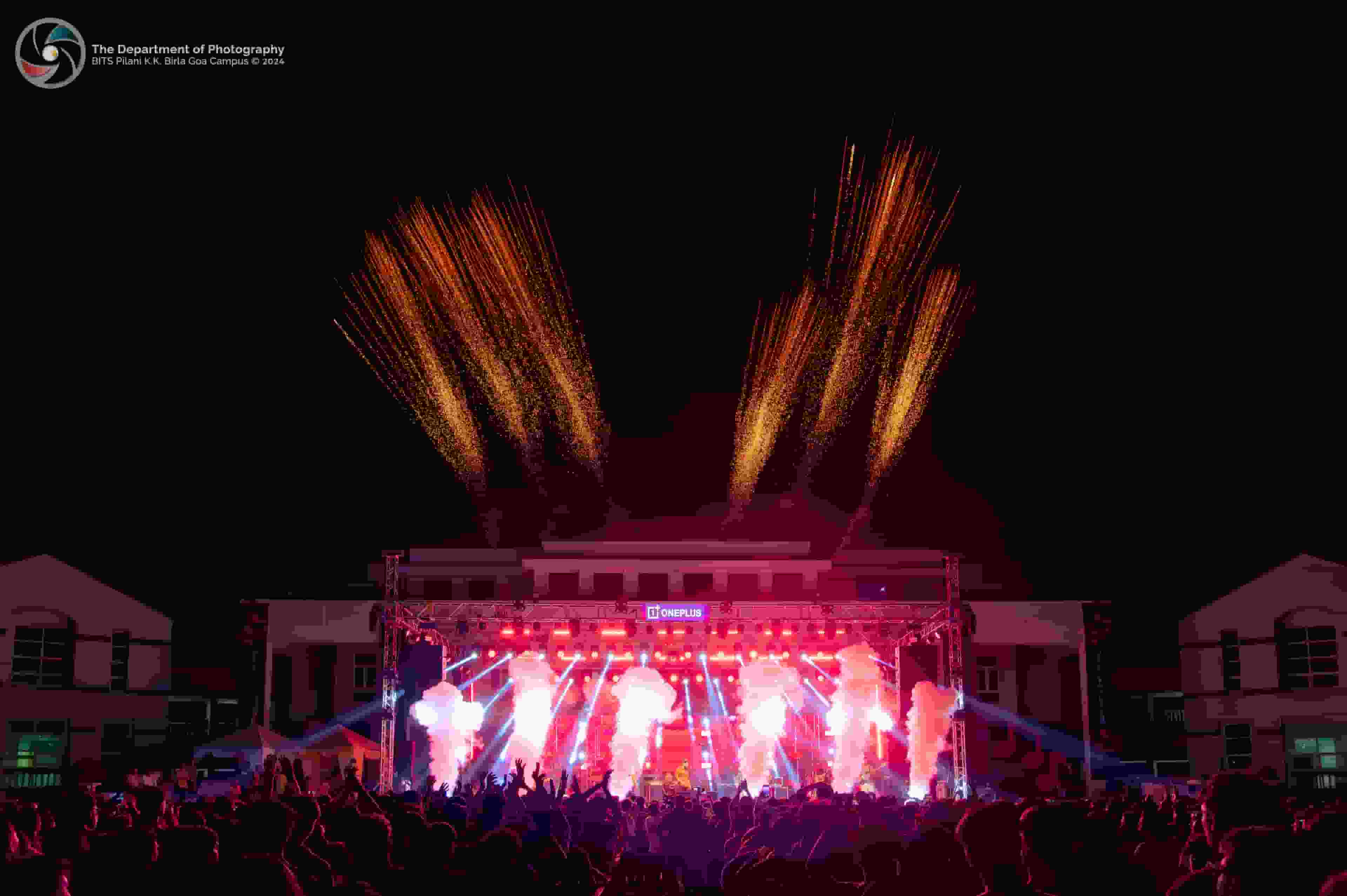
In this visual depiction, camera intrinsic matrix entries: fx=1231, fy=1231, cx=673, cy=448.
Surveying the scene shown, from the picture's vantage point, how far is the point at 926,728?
2889 centimetres

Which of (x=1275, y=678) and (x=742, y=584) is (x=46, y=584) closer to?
(x=742, y=584)

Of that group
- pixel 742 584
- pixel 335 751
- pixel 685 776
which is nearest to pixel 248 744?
pixel 335 751

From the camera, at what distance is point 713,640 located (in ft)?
96.6

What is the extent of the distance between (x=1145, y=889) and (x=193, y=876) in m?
4.18

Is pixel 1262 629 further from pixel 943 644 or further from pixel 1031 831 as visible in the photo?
pixel 1031 831

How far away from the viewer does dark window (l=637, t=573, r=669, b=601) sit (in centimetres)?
3922

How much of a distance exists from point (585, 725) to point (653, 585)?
557 cm

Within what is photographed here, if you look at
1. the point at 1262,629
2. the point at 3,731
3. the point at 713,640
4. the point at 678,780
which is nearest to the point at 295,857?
the point at 713,640

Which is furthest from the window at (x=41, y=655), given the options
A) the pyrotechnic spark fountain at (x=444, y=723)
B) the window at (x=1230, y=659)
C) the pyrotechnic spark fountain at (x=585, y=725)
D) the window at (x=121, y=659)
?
the window at (x=1230, y=659)

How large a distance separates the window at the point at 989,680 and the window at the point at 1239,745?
734 cm

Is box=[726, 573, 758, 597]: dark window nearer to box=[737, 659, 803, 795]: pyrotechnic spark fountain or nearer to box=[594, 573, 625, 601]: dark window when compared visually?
box=[594, 573, 625, 601]: dark window

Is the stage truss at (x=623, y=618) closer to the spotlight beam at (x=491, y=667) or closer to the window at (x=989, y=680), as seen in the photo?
the spotlight beam at (x=491, y=667)

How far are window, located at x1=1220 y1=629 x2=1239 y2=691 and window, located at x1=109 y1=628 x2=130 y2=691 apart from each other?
30.8 meters

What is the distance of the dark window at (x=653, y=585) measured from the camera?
39219mm
